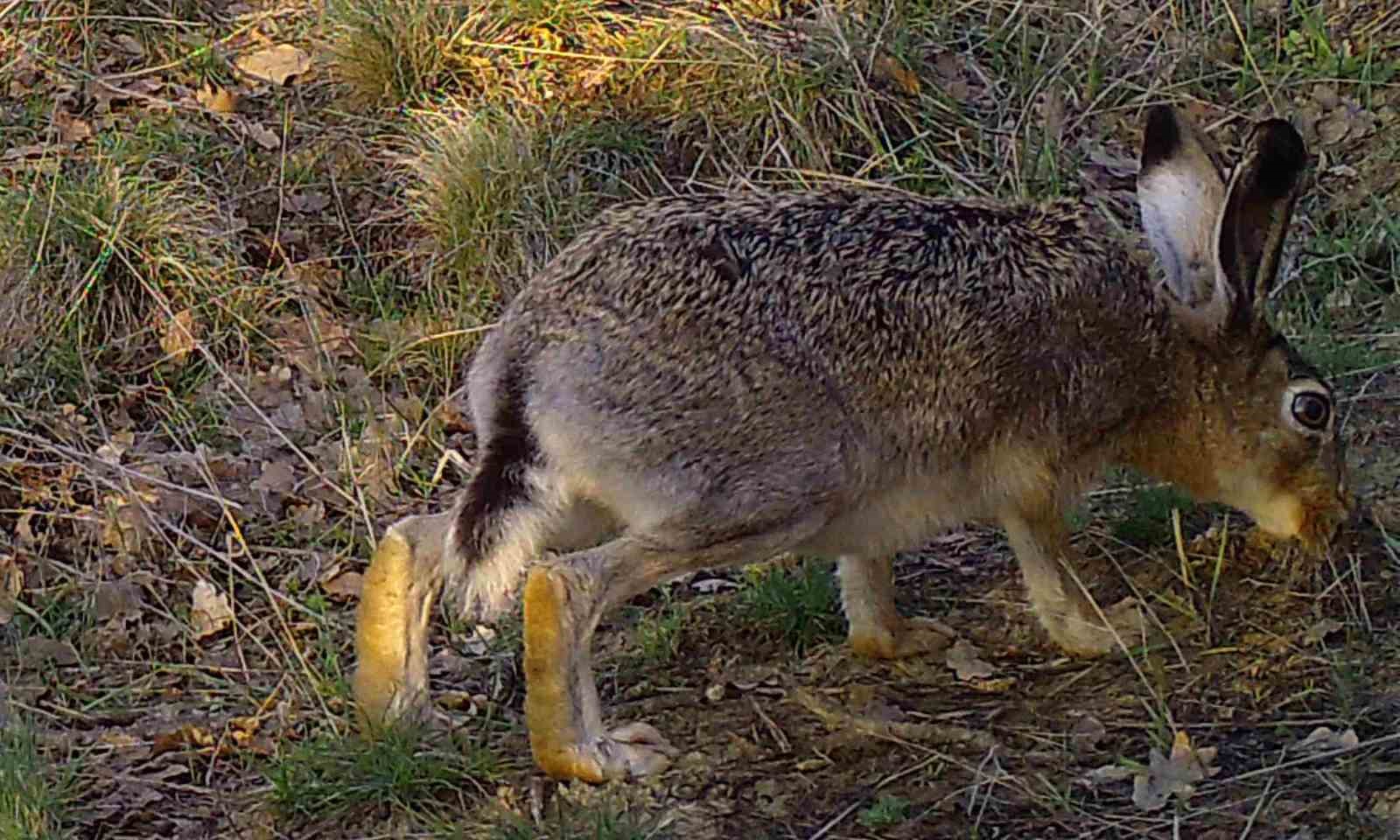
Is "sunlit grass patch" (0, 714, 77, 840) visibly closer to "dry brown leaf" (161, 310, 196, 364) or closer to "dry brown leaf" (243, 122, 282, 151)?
"dry brown leaf" (161, 310, 196, 364)

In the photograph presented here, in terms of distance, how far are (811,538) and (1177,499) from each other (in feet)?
4.77

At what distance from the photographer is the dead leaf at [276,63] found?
8477 millimetres

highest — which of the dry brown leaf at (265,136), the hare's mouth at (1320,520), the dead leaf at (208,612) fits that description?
the hare's mouth at (1320,520)

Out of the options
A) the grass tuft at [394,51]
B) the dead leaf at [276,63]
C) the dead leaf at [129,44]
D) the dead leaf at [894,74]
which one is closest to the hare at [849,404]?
the dead leaf at [894,74]

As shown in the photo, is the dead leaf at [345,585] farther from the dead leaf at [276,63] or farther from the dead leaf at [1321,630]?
the dead leaf at [276,63]

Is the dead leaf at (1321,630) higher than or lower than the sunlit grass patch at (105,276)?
higher

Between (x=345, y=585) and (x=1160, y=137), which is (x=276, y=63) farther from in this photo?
(x=1160, y=137)

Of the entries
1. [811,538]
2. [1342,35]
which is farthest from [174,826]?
[1342,35]

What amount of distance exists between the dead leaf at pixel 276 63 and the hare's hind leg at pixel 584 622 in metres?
4.30

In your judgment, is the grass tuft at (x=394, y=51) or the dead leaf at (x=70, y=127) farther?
the grass tuft at (x=394, y=51)

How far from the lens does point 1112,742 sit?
15.6 ft

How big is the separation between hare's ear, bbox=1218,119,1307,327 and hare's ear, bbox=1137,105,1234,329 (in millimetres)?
56

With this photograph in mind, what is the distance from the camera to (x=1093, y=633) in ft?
17.4

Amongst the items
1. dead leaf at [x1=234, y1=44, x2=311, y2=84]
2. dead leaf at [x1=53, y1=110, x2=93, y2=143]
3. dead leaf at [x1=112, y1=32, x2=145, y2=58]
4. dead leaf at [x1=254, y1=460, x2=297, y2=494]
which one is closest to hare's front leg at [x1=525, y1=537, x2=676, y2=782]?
dead leaf at [x1=254, y1=460, x2=297, y2=494]
